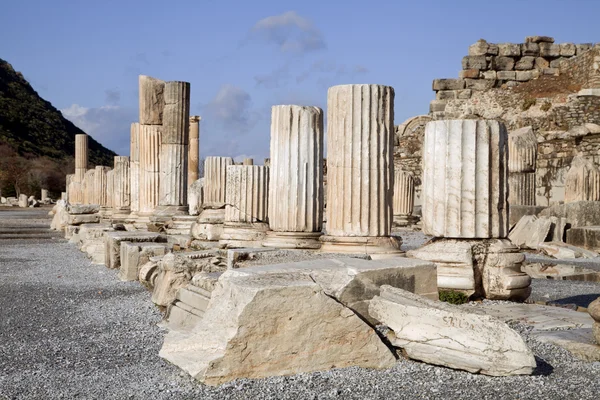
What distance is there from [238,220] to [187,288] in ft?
15.1

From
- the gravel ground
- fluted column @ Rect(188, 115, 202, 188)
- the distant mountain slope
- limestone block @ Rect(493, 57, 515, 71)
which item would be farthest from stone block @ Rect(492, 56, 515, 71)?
the distant mountain slope

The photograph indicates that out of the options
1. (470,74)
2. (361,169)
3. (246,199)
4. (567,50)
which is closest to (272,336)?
(361,169)

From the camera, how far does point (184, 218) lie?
563 inches

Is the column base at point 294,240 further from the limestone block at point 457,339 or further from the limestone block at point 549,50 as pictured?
the limestone block at point 549,50

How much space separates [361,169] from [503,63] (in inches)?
1096

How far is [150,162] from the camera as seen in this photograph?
1648cm

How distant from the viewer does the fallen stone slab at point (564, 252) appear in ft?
44.1

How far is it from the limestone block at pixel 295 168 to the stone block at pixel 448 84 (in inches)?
1001

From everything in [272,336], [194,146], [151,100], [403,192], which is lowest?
[272,336]

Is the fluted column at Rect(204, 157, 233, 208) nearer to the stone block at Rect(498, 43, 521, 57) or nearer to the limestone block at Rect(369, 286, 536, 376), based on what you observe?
the limestone block at Rect(369, 286, 536, 376)

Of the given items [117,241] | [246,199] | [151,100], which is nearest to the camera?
[246,199]

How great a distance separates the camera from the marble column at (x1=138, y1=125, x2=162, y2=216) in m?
16.4

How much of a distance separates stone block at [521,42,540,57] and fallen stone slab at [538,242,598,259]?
22.1 meters

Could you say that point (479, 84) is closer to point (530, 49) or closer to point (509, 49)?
point (509, 49)
